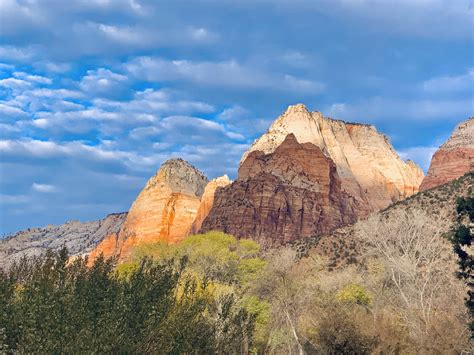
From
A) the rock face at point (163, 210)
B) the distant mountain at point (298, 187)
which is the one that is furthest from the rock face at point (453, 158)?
the rock face at point (163, 210)

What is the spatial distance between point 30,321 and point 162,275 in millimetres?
6582

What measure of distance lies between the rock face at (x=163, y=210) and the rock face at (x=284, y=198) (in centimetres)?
1389

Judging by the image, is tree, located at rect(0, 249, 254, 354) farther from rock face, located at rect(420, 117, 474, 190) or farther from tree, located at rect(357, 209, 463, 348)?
rock face, located at rect(420, 117, 474, 190)

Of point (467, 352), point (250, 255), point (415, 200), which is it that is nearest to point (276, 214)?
point (415, 200)

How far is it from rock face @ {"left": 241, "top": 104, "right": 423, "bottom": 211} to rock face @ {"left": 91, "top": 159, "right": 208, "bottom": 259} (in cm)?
1871

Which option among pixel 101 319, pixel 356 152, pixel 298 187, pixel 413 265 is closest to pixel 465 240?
pixel 413 265

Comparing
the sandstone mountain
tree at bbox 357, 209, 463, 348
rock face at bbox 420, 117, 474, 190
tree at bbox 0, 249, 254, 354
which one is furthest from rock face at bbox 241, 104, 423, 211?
tree at bbox 0, 249, 254, 354

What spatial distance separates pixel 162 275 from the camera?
787 inches

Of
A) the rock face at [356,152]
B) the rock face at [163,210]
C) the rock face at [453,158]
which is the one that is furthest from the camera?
the rock face at [356,152]

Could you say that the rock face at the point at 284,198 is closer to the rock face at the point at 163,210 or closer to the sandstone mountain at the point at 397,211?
the rock face at the point at 163,210

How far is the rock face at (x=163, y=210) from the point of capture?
15000cm

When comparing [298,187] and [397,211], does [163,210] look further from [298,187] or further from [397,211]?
[397,211]

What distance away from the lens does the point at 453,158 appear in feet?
422

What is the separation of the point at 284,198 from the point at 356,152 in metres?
43.5
